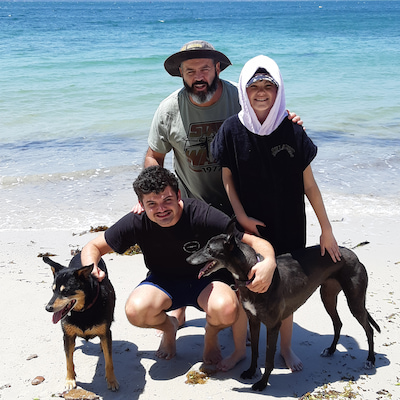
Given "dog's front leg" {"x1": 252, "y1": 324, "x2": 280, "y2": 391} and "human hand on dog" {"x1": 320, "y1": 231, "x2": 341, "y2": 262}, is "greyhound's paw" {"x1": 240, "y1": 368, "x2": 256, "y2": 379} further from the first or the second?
"human hand on dog" {"x1": 320, "y1": 231, "x2": 341, "y2": 262}

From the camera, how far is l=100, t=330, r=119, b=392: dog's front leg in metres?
3.69

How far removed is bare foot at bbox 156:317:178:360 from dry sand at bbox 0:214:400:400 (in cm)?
5

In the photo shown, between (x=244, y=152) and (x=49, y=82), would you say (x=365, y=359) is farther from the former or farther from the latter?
(x=49, y=82)

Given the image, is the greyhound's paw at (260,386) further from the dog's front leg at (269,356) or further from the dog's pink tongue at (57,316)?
the dog's pink tongue at (57,316)

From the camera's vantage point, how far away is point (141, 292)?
12.8 ft

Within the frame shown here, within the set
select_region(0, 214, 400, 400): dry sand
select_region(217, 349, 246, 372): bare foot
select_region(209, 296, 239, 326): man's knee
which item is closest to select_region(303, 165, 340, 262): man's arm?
select_region(209, 296, 239, 326): man's knee

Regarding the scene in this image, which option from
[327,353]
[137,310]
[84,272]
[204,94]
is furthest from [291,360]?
[204,94]

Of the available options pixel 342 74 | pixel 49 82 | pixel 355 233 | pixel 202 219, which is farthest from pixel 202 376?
pixel 342 74

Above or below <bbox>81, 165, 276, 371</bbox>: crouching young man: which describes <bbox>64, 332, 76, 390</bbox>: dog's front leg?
below

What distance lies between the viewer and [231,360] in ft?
13.0

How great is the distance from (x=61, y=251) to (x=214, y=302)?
3.00 m

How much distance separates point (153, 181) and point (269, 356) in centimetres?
142

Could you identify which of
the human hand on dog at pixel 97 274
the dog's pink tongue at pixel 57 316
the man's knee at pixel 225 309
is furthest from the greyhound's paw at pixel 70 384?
the man's knee at pixel 225 309

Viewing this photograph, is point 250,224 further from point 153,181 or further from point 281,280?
point 153,181
